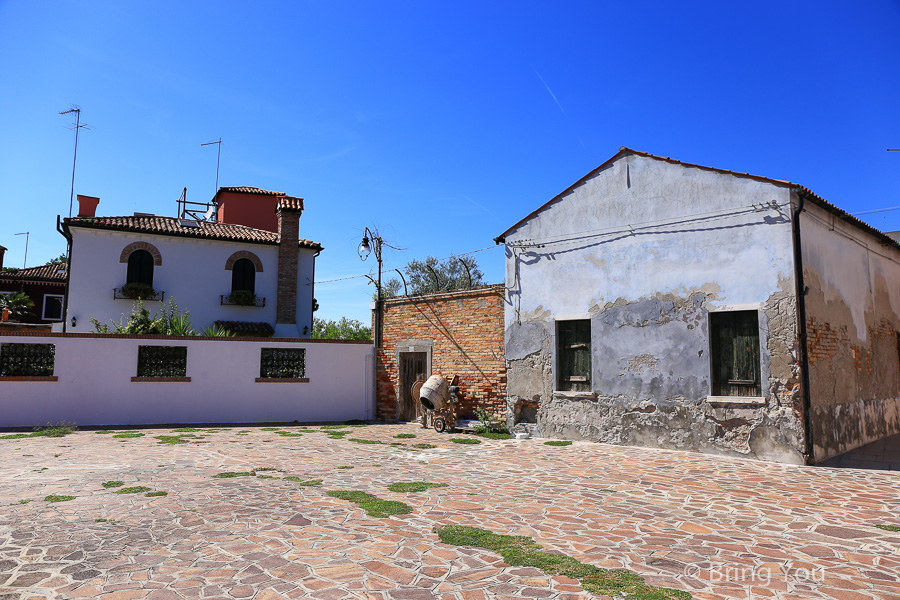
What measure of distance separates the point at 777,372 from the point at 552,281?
15.1 feet

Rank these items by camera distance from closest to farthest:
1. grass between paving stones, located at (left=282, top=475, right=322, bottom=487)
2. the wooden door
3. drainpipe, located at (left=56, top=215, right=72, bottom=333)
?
grass between paving stones, located at (left=282, top=475, right=322, bottom=487) < the wooden door < drainpipe, located at (left=56, top=215, right=72, bottom=333)

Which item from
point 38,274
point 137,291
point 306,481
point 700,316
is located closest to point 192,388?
point 137,291

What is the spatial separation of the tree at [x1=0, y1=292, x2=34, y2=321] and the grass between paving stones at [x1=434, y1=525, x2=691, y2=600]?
30093 mm

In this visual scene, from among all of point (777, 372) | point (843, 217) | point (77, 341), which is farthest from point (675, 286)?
point (77, 341)

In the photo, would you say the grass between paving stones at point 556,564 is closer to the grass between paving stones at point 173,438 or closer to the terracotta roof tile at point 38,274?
the grass between paving stones at point 173,438

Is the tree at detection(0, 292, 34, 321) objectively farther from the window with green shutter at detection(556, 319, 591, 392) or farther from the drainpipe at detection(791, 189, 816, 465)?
the drainpipe at detection(791, 189, 816, 465)

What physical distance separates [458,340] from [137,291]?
40.6 ft

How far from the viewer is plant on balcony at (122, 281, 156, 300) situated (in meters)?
19.2

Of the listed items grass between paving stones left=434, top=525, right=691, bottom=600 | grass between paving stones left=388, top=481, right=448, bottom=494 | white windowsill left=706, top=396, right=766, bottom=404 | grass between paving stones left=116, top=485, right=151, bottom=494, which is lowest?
grass between paving stones left=388, top=481, right=448, bottom=494

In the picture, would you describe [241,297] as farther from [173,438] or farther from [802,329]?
[802,329]

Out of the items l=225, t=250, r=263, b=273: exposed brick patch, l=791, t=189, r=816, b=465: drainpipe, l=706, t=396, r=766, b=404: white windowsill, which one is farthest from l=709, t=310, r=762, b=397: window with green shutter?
l=225, t=250, r=263, b=273: exposed brick patch

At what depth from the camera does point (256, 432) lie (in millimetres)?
13039

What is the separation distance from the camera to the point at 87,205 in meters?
21.8

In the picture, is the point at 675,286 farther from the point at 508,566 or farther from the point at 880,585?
the point at 508,566
